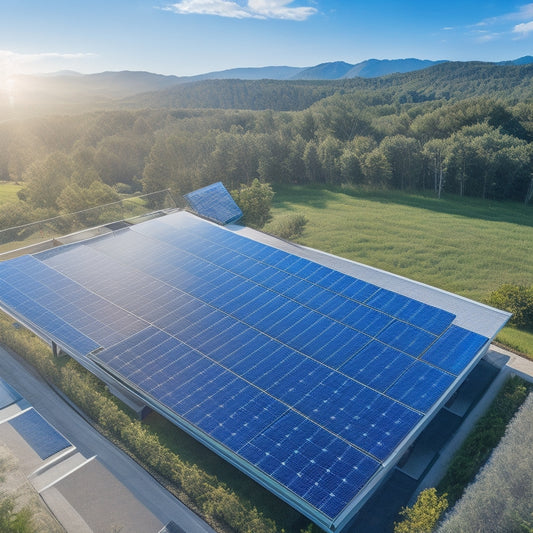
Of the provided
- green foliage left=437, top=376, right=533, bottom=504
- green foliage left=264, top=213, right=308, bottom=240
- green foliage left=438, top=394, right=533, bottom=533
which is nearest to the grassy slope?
green foliage left=264, top=213, right=308, bottom=240

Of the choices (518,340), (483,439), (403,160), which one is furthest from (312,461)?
(403,160)

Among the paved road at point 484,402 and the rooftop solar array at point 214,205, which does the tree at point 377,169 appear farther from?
the paved road at point 484,402

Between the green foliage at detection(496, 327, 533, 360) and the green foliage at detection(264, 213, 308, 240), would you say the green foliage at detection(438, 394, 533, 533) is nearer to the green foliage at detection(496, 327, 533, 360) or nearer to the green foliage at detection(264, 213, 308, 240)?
the green foliage at detection(496, 327, 533, 360)

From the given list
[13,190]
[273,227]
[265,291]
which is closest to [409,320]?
[265,291]

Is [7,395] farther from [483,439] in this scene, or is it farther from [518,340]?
[518,340]

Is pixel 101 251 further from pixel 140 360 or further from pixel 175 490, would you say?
pixel 175 490

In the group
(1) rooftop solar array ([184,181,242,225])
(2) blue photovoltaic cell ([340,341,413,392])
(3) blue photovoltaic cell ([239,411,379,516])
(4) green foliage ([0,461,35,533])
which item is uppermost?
(1) rooftop solar array ([184,181,242,225])
